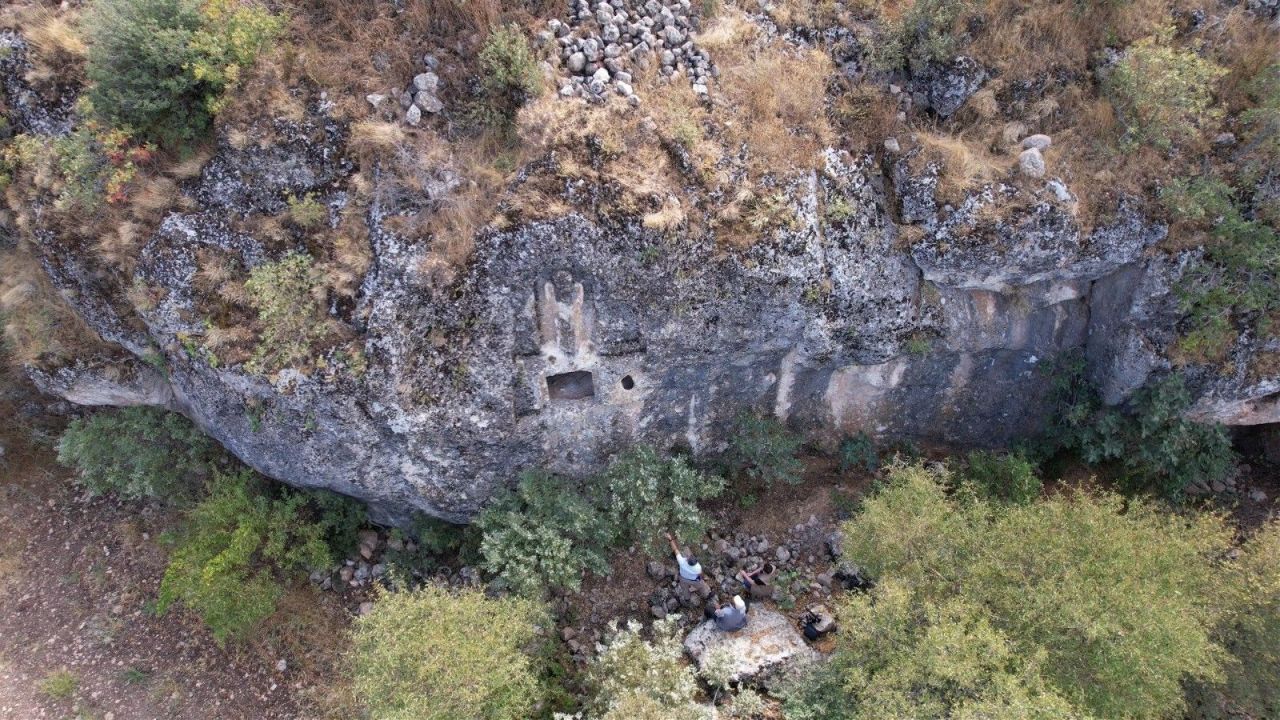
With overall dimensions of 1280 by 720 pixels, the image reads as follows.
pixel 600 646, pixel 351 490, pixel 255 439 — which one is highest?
pixel 255 439

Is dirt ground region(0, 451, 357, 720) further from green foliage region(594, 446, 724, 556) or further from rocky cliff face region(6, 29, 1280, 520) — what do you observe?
green foliage region(594, 446, 724, 556)

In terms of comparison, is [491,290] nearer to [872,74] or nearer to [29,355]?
[872,74]

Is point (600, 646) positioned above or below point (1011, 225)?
below

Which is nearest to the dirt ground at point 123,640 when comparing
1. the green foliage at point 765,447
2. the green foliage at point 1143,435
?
the green foliage at point 765,447

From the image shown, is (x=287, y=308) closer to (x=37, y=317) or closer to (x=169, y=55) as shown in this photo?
(x=169, y=55)

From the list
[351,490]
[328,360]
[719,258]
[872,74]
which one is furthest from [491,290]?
[872,74]
